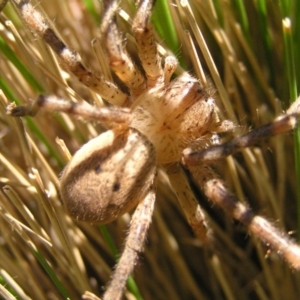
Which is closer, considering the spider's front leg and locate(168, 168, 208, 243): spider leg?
the spider's front leg

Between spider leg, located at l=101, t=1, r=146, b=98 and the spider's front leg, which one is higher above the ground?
spider leg, located at l=101, t=1, r=146, b=98

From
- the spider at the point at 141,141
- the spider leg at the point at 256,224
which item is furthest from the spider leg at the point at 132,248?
the spider leg at the point at 256,224

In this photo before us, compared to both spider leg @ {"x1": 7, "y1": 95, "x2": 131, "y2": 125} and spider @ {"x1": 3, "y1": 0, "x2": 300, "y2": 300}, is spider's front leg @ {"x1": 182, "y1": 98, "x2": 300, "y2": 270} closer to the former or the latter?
spider @ {"x1": 3, "y1": 0, "x2": 300, "y2": 300}

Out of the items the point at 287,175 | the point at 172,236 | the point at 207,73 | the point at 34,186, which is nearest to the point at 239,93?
the point at 207,73

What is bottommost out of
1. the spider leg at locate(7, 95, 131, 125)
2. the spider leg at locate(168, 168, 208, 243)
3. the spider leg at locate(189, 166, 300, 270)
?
the spider leg at locate(189, 166, 300, 270)

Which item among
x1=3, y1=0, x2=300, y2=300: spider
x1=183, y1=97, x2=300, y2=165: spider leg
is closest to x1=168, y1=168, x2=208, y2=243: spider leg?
x1=3, y1=0, x2=300, y2=300: spider

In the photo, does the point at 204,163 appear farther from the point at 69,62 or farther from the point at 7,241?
the point at 7,241

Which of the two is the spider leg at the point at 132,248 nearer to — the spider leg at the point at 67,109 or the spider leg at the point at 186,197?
the spider leg at the point at 186,197

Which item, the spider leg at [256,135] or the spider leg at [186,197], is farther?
the spider leg at [186,197]
